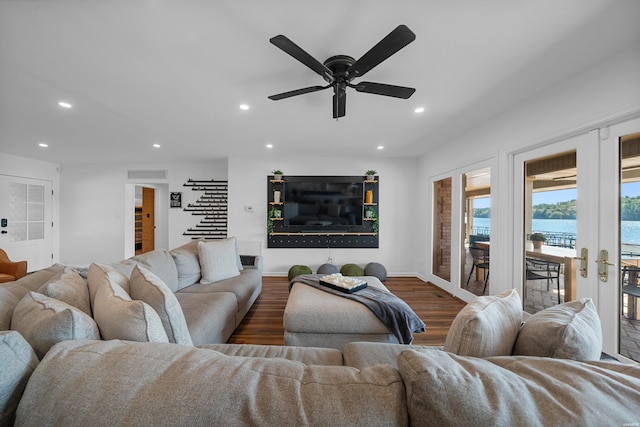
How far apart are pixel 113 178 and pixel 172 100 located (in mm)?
4475

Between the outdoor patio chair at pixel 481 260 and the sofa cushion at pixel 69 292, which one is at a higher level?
the sofa cushion at pixel 69 292

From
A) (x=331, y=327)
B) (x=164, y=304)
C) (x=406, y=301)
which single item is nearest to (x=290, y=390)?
(x=164, y=304)

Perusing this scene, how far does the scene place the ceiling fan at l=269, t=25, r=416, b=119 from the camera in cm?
136

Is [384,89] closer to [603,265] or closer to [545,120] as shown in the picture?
[545,120]

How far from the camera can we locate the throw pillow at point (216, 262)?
2.87 m

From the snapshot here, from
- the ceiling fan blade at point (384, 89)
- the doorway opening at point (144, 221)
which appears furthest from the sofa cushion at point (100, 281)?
the doorway opening at point (144, 221)

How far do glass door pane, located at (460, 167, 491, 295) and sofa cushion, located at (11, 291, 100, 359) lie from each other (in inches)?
151

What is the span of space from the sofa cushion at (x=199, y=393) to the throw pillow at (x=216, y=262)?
89.0 inches

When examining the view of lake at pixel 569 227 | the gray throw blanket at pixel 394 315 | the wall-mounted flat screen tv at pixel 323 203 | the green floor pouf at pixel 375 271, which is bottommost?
the green floor pouf at pixel 375 271


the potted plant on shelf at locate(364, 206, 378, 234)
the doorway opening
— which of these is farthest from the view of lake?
the doorway opening

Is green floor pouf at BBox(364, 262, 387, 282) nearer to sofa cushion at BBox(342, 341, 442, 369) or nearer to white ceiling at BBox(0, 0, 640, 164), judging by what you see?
white ceiling at BBox(0, 0, 640, 164)

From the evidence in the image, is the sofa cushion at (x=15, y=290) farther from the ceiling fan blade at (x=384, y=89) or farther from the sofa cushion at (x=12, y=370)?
the ceiling fan blade at (x=384, y=89)

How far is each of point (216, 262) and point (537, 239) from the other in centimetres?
361

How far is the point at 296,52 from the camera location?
1.48 m
